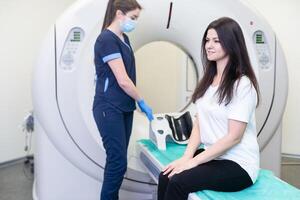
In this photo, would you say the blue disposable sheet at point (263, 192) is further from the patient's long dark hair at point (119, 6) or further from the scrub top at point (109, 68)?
the patient's long dark hair at point (119, 6)

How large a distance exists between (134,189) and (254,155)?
104cm

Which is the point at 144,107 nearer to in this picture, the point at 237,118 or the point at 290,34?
the point at 237,118

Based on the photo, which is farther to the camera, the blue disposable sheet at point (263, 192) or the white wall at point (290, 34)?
the white wall at point (290, 34)

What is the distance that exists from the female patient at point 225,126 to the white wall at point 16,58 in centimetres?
205

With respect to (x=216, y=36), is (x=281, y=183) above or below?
below

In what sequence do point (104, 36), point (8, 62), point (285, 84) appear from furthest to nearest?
point (8, 62) < point (285, 84) < point (104, 36)

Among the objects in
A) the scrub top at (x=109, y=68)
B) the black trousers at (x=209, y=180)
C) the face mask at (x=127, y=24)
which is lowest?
the black trousers at (x=209, y=180)

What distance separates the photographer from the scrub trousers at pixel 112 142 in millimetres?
1782

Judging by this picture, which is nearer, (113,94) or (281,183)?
(281,183)

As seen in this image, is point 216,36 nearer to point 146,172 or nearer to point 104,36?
point 104,36

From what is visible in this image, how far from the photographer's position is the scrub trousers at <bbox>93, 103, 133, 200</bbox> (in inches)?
70.2

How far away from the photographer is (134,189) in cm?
230

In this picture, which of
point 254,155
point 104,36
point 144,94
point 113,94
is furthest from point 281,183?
point 144,94

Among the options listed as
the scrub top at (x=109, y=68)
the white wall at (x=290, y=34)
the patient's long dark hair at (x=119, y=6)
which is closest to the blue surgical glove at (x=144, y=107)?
the scrub top at (x=109, y=68)
